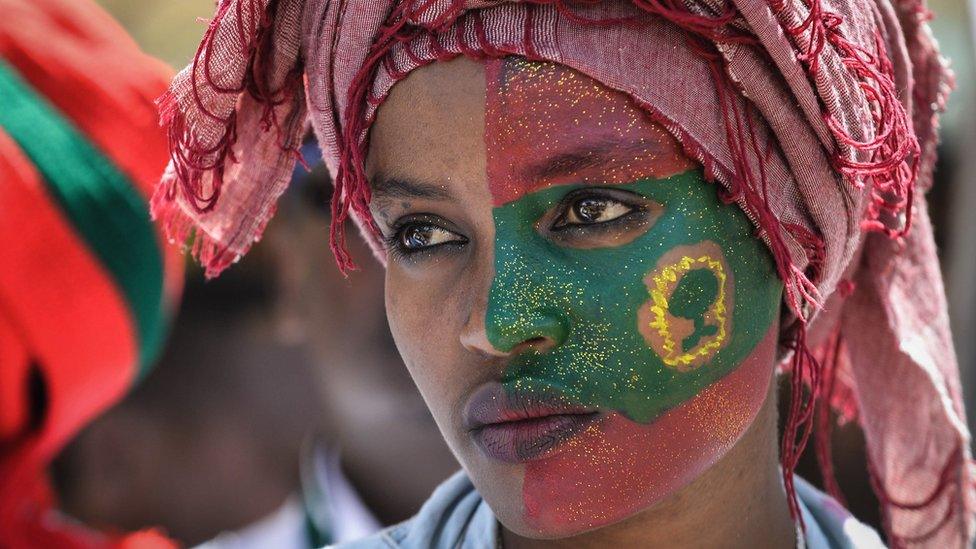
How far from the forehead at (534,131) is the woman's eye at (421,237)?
0.11 meters

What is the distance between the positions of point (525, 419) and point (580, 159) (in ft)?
1.17

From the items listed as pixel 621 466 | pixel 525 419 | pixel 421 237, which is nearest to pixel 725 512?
pixel 621 466

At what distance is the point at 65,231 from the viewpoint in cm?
260

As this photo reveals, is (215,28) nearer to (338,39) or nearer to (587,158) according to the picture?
(338,39)

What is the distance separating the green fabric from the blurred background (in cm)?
77

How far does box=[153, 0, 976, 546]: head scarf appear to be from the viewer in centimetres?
164

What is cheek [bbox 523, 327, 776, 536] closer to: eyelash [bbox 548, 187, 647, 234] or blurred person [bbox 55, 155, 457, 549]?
eyelash [bbox 548, 187, 647, 234]

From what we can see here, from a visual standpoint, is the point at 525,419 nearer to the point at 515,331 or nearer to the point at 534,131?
the point at 515,331

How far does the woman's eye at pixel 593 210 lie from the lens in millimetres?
1674

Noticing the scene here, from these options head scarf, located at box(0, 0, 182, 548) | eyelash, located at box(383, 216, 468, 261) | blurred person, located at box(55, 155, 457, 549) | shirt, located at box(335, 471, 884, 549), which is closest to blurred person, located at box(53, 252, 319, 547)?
blurred person, located at box(55, 155, 457, 549)

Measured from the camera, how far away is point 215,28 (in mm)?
1819

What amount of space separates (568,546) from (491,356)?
1.34 feet

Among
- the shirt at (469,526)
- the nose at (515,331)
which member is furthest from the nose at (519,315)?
the shirt at (469,526)

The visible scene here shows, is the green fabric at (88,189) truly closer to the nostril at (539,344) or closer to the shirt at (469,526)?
the shirt at (469,526)
